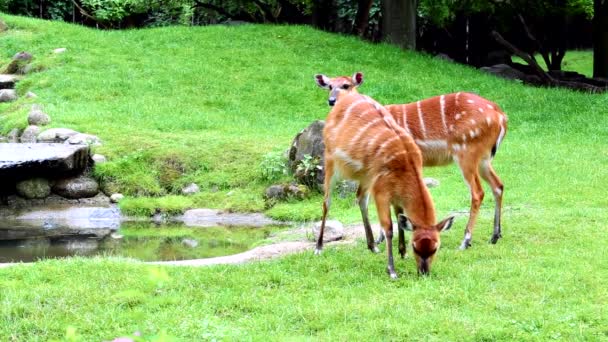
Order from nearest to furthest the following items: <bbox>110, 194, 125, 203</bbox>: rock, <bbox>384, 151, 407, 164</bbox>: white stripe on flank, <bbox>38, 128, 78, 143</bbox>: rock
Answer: <bbox>384, 151, 407, 164</bbox>: white stripe on flank, <bbox>110, 194, 125, 203</bbox>: rock, <bbox>38, 128, 78, 143</bbox>: rock

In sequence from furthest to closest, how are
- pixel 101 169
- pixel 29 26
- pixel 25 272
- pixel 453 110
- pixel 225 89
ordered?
pixel 29 26 < pixel 225 89 < pixel 101 169 < pixel 453 110 < pixel 25 272

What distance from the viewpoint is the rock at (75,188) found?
11047 millimetres

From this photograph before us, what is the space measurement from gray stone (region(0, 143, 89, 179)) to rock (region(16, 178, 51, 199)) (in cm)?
9

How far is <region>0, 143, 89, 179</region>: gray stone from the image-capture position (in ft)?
34.9

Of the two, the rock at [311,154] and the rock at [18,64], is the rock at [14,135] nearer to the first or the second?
the rock at [18,64]

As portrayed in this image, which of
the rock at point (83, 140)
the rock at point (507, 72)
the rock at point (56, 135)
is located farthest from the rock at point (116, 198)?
the rock at point (507, 72)

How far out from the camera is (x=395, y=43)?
20438 millimetres

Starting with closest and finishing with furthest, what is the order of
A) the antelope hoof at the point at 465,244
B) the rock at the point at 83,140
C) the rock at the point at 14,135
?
the antelope hoof at the point at 465,244, the rock at the point at 83,140, the rock at the point at 14,135

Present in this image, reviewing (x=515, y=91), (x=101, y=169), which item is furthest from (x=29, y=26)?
(x=515, y=91)

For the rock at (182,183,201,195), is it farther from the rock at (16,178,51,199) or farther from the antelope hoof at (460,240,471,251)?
the antelope hoof at (460,240,471,251)

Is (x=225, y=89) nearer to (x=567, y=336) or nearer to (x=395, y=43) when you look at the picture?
(x=395, y=43)

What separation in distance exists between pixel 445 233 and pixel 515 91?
973 centimetres

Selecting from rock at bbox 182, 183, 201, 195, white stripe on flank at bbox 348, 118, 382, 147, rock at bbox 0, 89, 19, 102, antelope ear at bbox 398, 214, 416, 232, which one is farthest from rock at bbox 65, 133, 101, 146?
antelope ear at bbox 398, 214, 416, 232

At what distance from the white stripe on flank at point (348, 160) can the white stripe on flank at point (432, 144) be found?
1.05 m
